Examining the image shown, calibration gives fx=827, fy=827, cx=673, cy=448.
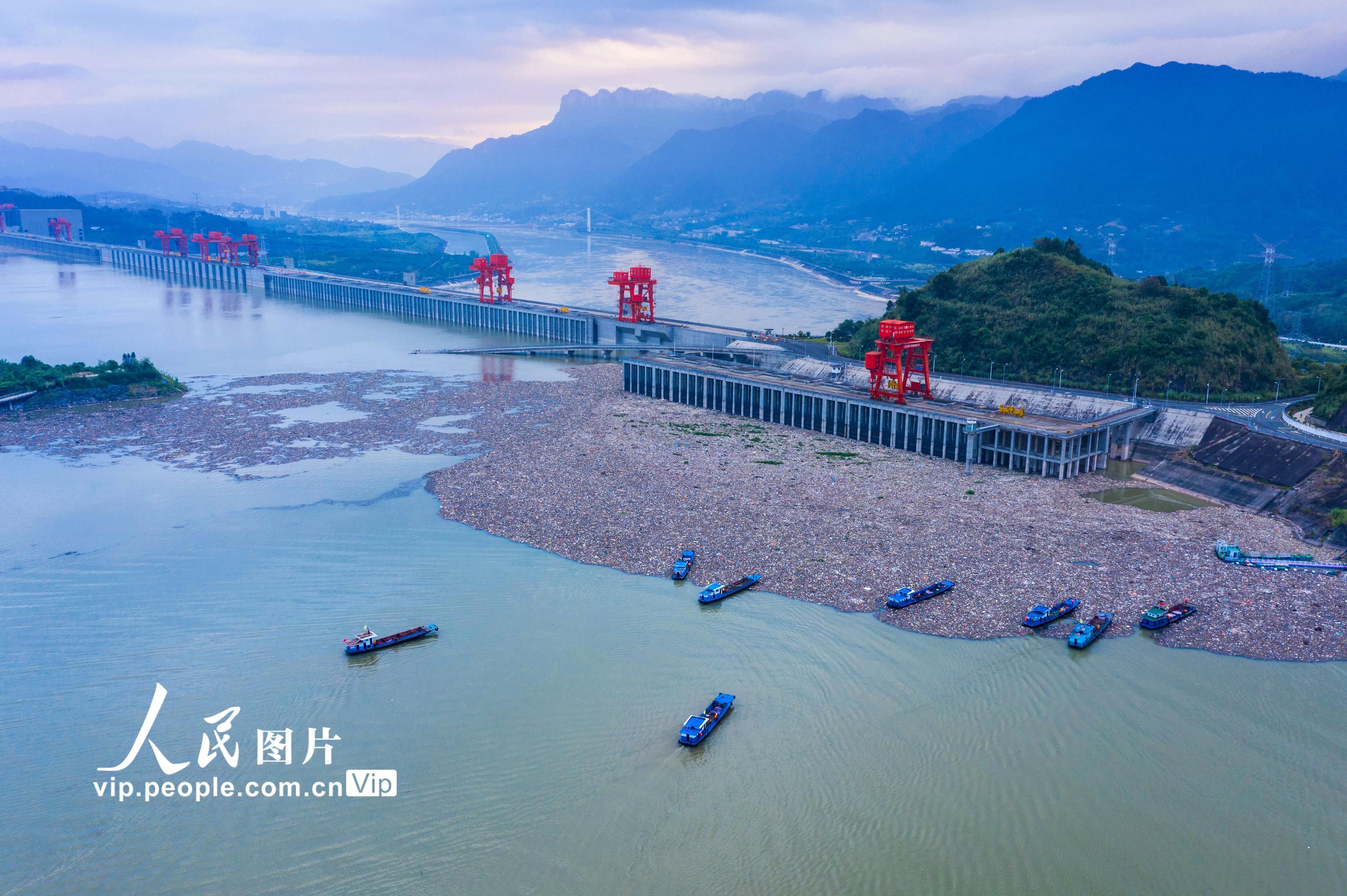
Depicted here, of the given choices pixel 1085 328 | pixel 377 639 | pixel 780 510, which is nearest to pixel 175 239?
pixel 1085 328

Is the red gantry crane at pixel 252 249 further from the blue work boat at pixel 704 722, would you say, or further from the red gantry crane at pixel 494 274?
the blue work boat at pixel 704 722

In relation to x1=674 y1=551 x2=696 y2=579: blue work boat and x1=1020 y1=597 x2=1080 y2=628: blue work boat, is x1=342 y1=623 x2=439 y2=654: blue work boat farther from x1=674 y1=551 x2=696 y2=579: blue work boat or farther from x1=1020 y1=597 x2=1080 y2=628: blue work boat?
x1=1020 y1=597 x2=1080 y2=628: blue work boat

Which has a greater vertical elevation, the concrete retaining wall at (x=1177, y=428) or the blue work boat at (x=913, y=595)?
the concrete retaining wall at (x=1177, y=428)

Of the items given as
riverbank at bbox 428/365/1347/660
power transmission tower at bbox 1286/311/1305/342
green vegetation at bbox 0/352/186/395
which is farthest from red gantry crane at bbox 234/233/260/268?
power transmission tower at bbox 1286/311/1305/342

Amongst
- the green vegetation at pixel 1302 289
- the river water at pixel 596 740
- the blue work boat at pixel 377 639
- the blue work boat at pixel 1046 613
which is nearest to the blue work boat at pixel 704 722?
the river water at pixel 596 740

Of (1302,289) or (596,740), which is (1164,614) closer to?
(596,740)

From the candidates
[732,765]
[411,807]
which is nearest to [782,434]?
[732,765]
